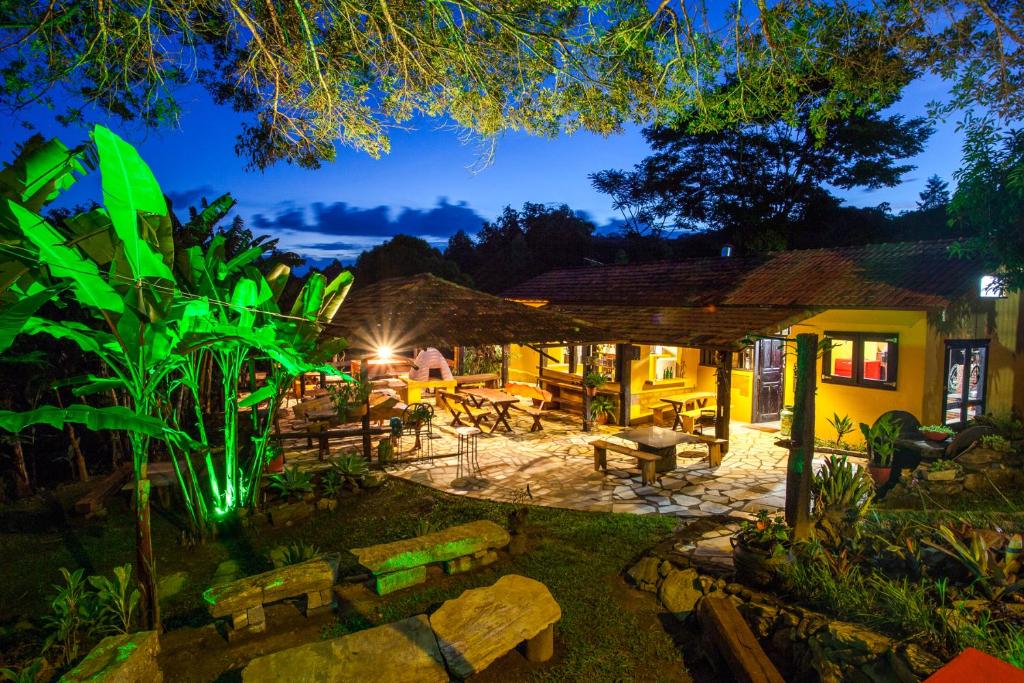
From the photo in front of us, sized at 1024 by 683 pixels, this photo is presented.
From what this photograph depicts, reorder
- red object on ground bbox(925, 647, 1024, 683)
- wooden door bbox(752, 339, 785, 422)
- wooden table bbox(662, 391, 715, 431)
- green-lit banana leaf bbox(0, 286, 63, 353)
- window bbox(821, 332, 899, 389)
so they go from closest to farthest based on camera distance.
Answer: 1. red object on ground bbox(925, 647, 1024, 683)
2. green-lit banana leaf bbox(0, 286, 63, 353)
3. window bbox(821, 332, 899, 389)
4. wooden table bbox(662, 391, 715, 431)
5. wooden door bbox(752, 339, 785, 422)

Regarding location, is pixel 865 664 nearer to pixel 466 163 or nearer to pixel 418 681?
pixel 418 681

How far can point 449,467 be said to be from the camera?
9.34 meters

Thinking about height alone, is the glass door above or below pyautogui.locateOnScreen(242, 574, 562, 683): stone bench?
above

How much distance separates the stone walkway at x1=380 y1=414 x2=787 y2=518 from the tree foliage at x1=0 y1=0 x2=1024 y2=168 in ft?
17.5

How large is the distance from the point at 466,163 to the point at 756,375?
9.25m

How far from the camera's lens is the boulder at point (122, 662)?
10.6 ft

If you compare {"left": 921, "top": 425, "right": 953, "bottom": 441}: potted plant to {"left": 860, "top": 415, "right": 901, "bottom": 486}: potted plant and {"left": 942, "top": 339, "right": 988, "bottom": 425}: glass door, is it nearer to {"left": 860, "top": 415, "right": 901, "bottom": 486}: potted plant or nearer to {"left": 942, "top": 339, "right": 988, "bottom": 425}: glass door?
{"left": 860, "top": 415, "right": 901, "bottom": 486}: potted plant

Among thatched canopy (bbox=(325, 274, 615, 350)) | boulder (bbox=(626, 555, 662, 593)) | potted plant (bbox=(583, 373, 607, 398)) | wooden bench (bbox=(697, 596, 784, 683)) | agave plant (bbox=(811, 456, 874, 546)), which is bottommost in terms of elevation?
boulder (bbox=(626, 555, 662, 593))

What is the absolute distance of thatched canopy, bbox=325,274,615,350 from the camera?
9.55 meters

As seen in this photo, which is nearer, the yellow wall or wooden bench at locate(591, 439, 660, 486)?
wooden bench at locate(591, 439, 660, 486)

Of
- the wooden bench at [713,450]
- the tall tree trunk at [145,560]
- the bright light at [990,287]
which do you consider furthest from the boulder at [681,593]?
the bright light at [990,287]

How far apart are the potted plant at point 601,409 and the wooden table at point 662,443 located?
3230 mm

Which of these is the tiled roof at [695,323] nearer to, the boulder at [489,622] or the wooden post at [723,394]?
the wooden post at [723,394]

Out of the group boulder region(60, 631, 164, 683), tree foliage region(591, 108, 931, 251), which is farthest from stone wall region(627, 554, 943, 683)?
tree foliage region(591, 108, 931, 251)
